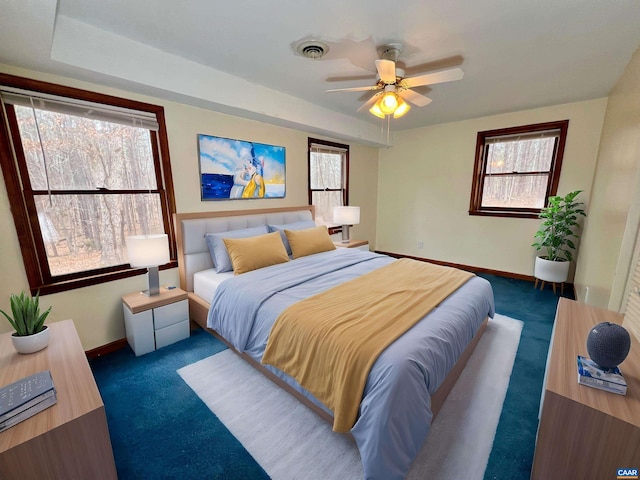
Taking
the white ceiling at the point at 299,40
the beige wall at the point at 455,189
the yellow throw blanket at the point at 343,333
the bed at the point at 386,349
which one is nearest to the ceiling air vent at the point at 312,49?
the white ceiling at the point at 299,40

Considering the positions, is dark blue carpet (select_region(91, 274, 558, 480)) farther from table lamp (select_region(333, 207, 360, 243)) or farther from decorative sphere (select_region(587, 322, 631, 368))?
table lamp (select_region(333, 207, 360, 243))

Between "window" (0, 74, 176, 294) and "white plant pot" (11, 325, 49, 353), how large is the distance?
865 mm

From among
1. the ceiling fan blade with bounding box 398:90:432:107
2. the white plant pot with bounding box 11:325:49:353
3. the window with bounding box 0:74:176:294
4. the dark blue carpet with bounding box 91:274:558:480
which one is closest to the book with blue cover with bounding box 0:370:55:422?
the white plant pot with bounding box 11:325:49:353

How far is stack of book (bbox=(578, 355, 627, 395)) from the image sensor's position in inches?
41.5

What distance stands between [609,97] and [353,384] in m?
4.48

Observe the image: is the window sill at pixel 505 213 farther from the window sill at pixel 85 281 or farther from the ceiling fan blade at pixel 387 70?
the window sill at pixel 85 281

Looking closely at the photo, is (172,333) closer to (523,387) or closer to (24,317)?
(24,317)

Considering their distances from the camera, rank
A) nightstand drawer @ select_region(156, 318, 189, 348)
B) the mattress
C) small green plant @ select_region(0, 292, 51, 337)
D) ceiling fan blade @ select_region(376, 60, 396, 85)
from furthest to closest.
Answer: nightstand drawer @ select_region(156, 318, 189, 348) < ceiling fan blade @ select_region(376, 60, 396, 85) < small green plant @ select_region(0, 292, 51, 337) < the mattress

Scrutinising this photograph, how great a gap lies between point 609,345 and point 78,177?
11.5 feet

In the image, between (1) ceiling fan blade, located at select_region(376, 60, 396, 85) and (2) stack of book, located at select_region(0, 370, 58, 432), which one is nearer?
(2) stack of book, located at select_region(0, 370, 58, 432)

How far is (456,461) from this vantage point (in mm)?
1449

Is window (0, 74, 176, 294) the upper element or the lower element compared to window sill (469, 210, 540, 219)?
upper

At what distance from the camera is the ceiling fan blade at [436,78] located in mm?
1918

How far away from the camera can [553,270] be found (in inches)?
140
